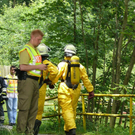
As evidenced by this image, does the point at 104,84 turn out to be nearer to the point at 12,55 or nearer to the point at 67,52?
the point at 67,52

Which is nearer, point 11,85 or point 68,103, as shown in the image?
point 68,103

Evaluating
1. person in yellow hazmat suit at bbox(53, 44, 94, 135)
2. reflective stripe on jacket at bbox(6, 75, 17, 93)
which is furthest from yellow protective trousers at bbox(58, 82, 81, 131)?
reflective stripe on jacket at bbox(6, 75, 17, 93)

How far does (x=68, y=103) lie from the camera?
655cm

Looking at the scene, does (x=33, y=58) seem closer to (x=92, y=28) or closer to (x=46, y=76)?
(x=46, y=76)

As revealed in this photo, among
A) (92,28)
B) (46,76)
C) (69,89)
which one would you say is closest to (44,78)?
(46,76)

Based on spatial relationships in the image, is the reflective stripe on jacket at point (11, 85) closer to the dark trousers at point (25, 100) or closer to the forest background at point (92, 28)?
the forest background at point (92, 28)

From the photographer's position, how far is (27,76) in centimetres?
498

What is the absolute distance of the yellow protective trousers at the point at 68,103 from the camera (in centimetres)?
651

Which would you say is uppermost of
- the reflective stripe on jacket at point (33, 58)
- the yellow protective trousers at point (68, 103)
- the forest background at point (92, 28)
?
the forest background at point (92, 28)

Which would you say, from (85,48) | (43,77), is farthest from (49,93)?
(43,77)

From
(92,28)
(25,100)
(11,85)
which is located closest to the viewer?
(25,100)

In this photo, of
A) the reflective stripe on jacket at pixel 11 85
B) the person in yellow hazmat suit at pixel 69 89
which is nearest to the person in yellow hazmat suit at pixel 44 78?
the person in yellow hazmat suit at pixel 69 89

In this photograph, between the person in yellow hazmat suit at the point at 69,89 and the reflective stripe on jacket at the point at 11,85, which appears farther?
the reflective stripe on jacket at the point at 11,85

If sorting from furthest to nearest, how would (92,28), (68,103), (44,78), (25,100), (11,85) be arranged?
1. (11,85)
2. (92,28)
3. (68,103)
4. (44,78)
5. (25,100)
